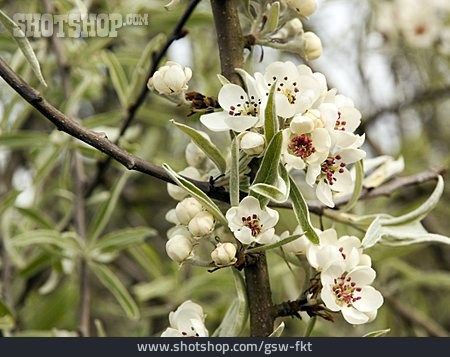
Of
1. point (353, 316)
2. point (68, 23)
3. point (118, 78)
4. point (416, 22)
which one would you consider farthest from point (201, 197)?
point (416, 22)

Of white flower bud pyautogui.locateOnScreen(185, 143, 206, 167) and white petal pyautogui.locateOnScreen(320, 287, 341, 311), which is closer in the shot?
white petal pyautogui.locateOnScreen(320, 287, 341, 311)

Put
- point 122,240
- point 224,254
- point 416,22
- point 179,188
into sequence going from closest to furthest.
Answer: point 224,254
point 179,188
point 122,240
point 416,22

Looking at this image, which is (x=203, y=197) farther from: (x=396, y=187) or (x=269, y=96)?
(x=396, y=187)

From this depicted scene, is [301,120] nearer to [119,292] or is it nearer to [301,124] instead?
[301,124]

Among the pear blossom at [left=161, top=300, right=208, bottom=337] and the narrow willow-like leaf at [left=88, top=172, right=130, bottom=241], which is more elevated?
the narrow willow-like leaf at [left=88, top=172, right=130, bottom=241]

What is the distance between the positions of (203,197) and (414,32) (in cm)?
169

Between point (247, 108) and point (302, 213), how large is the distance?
145mm

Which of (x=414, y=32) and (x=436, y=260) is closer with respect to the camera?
(x=414, y=32)

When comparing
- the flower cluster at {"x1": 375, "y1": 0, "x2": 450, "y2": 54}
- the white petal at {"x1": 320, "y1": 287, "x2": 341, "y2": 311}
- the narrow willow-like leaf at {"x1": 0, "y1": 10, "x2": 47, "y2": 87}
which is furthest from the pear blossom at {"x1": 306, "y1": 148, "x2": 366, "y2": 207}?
the flower cluster at {"x1": 375, "y1": 0, "x2": 450, "y2": 54}

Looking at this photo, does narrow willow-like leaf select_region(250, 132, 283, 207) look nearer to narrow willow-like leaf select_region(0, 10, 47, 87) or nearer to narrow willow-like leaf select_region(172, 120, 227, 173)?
narrow willow-like leaf select_region(172, 120, 227, 173)

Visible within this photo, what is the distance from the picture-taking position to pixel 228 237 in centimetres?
89

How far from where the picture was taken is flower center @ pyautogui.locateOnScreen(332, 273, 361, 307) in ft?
2.83

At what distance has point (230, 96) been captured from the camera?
0.87m
